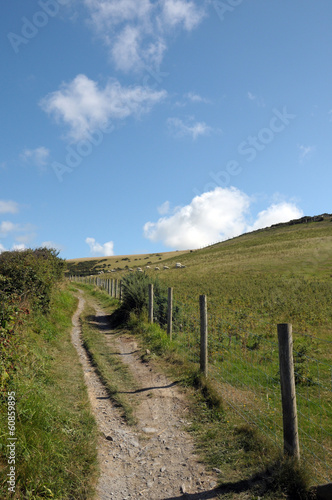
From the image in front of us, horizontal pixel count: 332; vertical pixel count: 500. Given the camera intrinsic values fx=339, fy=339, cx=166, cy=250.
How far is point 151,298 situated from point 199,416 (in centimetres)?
709

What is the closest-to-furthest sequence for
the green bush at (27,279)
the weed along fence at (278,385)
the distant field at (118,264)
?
the weed along fence at (278,385) < the green bush at (27,279) < the distant field at (118,264)

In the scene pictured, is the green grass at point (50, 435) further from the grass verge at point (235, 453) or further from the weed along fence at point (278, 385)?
the weed along fence at point (278, 385)

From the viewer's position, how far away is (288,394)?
173 inches

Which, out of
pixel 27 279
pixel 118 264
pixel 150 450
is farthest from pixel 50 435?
pixel 118 264

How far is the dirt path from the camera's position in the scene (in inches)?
158

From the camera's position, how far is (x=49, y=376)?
7016 mm

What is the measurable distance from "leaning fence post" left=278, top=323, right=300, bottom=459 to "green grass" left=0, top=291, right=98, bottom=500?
246 centimetres

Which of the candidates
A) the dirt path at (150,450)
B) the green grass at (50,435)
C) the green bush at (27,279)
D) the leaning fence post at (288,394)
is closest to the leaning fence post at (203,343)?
the dirt path at (150,450)

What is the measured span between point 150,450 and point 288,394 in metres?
2.14

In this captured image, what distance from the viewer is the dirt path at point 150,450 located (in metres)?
4.01

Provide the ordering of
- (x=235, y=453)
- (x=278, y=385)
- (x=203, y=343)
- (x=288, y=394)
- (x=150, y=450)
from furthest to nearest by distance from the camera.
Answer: (x=278, y=385) → (x=203, y=343) → (x=150, y=450) → (x=235, y=453) → (x=288, y=394)

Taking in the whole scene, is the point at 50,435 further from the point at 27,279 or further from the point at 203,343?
the point at 27,279

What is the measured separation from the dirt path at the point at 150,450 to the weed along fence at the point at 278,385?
1.08 meters

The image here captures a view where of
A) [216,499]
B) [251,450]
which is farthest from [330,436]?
[216,499]
